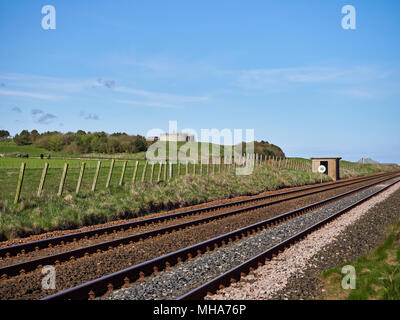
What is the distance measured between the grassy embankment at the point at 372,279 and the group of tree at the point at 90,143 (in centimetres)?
6056

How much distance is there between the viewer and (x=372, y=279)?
24.0ft

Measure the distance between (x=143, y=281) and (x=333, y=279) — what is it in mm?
3797

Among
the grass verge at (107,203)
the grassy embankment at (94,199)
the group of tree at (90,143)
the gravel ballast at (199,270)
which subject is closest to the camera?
the gravel ballast at (199,270)

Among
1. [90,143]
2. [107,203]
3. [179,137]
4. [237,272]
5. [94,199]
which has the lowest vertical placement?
[237,272]

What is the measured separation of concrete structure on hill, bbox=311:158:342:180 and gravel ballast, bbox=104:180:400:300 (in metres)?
39.2

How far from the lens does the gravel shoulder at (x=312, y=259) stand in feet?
23.3

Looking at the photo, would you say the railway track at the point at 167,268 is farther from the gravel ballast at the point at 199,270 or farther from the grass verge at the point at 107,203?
the grass verge at the point at 107,203

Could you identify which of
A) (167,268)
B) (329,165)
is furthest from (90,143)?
(167,268)

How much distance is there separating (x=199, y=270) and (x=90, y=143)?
63.6 m

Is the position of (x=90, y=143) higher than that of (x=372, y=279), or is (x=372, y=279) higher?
(x=90, y=143)

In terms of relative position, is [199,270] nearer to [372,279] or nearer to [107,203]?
[372,279]

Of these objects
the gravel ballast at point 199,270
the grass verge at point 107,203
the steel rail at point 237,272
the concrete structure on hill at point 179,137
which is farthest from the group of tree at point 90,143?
the steel rail at point 237,272

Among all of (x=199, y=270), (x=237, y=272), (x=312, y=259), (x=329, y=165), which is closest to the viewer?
(x=237, y=272)

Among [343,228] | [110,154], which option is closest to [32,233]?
[343,228]
